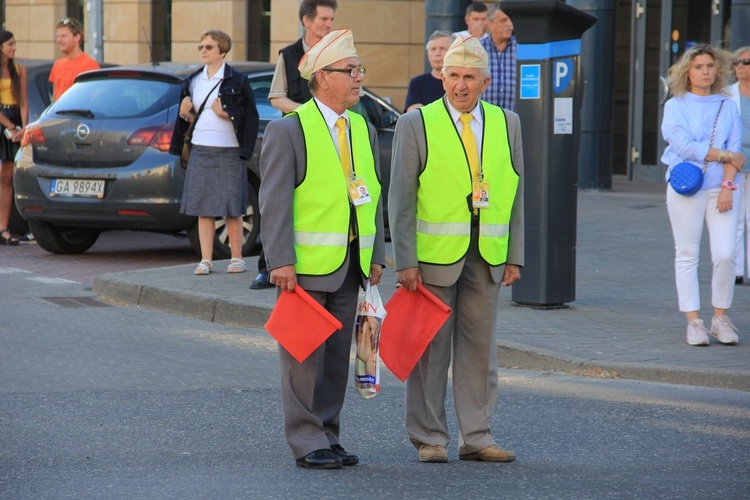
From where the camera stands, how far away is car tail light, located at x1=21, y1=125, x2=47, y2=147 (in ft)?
38.1

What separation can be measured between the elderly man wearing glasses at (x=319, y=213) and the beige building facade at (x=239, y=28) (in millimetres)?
13201

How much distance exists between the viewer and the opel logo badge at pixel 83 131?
37.2 feet

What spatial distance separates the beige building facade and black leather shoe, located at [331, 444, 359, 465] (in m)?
13.4

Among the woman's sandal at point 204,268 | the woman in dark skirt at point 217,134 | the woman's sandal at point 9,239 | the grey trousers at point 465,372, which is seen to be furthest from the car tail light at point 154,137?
the grey trousers at point 465,372

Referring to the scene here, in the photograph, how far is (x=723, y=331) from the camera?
7.96 meters

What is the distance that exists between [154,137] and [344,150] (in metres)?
6.02

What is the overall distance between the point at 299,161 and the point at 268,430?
1.40 metres

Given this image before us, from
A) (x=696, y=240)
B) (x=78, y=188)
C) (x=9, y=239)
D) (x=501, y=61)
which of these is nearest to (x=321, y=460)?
(x=696, y=240)

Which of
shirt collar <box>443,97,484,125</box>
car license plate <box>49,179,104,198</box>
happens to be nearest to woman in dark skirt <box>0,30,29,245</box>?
car license plate <box>49,179,104,198</box>

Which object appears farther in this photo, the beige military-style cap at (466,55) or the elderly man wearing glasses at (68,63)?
the elderly man wearing glasses at (68,63)

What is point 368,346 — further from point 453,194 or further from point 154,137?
point 154,137

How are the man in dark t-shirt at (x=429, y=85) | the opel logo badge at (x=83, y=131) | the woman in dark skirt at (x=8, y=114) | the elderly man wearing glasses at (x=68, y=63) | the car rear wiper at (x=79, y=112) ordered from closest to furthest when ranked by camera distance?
the man in dark t-shirt at (x=429, y=85), the opel logo badge at (x=83, y=131), the car rear wiper at (x=79, y=112), the elderly man wearing glasses at (x=68, y=63), the woman in dark skirt at (x=8, y=114)

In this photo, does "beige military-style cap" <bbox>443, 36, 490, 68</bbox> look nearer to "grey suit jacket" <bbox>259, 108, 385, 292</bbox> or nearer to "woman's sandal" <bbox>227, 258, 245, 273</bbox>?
"grey suit jacket" <bbox>259, 108, 385, 292</bbox>

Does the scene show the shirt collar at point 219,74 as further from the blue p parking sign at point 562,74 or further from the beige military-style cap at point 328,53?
the beige military-style cap at point 328,53
